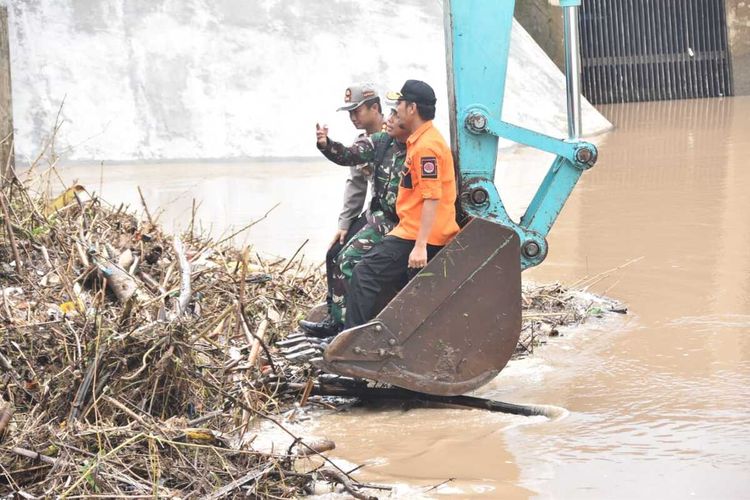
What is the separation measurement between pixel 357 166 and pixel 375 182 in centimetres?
31

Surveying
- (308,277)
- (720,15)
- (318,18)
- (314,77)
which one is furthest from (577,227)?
(720,15)

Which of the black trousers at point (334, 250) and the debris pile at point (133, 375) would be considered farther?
the black trousers at point (334, 250)

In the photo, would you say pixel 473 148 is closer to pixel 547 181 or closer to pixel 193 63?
pixel 547 181

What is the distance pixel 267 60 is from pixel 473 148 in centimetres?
996

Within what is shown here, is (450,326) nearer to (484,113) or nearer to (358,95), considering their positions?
(484,113)

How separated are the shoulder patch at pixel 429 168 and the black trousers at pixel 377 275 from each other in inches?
13.0

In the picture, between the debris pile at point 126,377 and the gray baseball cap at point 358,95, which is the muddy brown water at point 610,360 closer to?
the debris pile at point 126,377

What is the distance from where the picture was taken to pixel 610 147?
14242 millimetres

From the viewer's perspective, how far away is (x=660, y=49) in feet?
64.7

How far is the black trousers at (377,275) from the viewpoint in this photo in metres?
5.21

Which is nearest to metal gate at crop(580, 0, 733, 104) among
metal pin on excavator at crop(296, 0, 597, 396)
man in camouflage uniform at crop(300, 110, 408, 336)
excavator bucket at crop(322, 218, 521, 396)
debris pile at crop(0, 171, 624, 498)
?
debris pile at crop(0, 171, 624, 498)

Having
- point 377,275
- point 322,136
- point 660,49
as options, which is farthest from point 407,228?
point 660,49

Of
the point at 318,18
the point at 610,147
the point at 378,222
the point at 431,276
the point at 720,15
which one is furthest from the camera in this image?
the point at 720,15

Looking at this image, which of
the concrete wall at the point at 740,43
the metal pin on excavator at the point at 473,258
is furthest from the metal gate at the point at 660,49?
the metal pin on excavator at the point at 473,258
